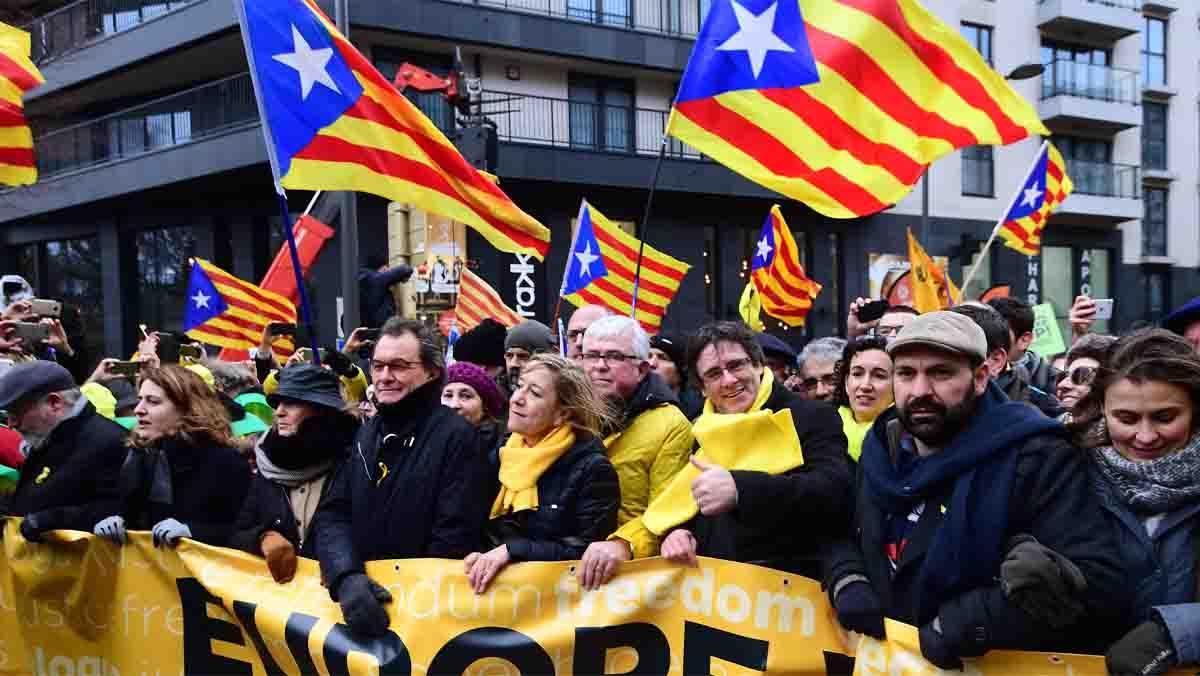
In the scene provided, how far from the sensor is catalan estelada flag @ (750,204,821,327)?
11.4 m

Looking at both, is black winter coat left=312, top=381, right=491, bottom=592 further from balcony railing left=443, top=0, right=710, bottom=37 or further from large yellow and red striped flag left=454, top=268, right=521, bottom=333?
balcony railing left=443, top=0, right=710, bottom=37

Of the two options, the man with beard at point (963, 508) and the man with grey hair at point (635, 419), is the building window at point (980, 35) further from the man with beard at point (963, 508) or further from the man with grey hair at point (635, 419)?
the man with beard at point (963, 508)

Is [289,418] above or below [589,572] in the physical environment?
above

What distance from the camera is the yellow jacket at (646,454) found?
147 inches

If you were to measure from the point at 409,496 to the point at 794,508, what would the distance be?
4.53 feet

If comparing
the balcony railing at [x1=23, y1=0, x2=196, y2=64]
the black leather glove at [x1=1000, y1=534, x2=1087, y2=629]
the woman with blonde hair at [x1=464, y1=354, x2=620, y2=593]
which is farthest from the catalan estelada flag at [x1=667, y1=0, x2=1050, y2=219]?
the balcony railing at [x1=23, y1=0, x2=196, y2=64]

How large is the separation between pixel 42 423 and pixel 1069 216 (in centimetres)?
2939

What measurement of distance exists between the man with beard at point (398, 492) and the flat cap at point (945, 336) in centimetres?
163

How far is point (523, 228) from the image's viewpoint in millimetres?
5406

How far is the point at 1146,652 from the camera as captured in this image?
2.34 meters

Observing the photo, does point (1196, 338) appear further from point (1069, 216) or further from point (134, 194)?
point (1069, 216)

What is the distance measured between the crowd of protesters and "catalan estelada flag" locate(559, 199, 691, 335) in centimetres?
405

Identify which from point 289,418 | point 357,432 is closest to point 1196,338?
point 357,432

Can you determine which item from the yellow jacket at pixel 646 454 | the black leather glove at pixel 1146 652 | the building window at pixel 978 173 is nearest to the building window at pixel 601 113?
the building window at pixel 978 173
